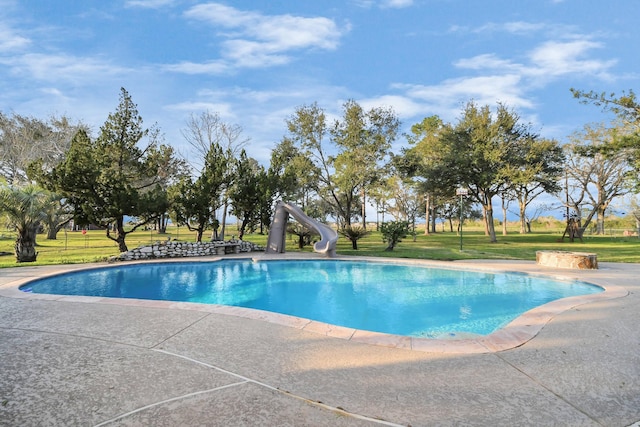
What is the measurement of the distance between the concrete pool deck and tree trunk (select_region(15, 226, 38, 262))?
931cm

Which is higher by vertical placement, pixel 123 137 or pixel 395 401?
pixel 123 137

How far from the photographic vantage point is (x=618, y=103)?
14992 mm

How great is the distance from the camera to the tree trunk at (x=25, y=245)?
1152cm

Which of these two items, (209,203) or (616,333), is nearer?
(616,333)

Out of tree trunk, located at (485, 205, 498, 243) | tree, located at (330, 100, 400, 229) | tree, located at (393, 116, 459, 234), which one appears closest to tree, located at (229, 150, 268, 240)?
tree, located at (330, 100, 400, 229)

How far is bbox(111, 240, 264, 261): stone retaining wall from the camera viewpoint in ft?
41.3

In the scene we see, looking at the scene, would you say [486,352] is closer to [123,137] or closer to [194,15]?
[194,15]

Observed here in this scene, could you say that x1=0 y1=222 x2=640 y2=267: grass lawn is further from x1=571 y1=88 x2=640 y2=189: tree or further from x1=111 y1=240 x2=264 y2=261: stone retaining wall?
x1=571 y1=88 x2=640 y2=189: tree

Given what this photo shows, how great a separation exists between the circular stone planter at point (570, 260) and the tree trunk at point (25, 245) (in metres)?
17.1

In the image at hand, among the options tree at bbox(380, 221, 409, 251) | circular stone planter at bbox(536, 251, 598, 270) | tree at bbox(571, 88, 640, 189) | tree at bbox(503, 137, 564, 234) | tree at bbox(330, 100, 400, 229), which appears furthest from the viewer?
tree at bbox(330, 100, 400, 229)

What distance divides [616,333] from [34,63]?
1843 cm

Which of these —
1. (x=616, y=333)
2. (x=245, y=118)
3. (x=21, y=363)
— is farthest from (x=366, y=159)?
(x=21, y=363)

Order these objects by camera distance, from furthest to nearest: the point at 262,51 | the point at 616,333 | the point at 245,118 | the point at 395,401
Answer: the point at 245,118 < the point at 262,51 < the point at 616,333 < the point at 395,401

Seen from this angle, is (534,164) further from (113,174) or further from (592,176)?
(113,174)
